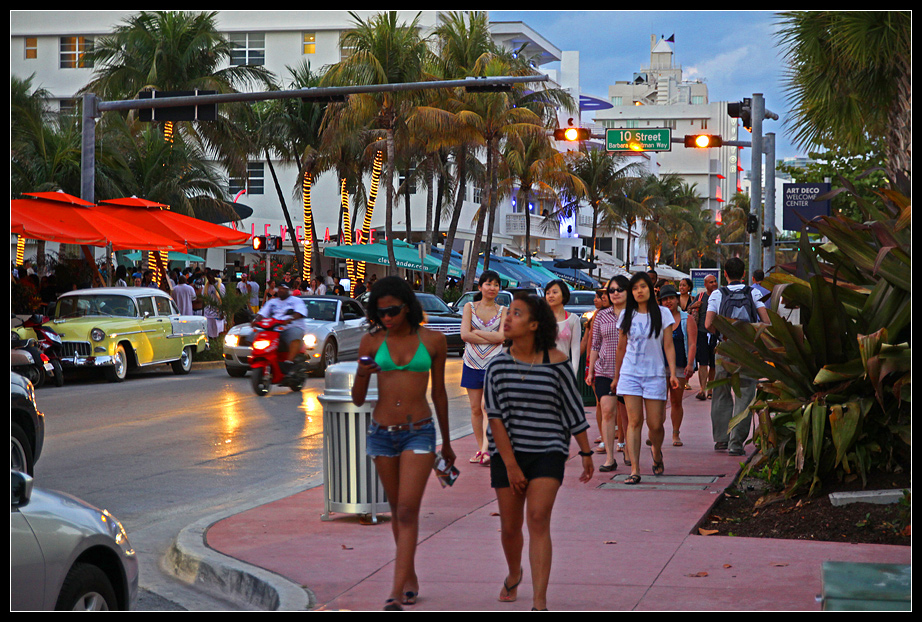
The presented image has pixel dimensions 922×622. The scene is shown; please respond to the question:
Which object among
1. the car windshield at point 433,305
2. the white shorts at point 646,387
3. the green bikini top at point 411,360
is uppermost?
the green bikini top at point 411,360

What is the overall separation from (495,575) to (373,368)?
158 cm

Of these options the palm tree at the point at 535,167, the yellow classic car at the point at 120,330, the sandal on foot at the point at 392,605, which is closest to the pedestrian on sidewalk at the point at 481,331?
the sandal on foot at the point at 392,605

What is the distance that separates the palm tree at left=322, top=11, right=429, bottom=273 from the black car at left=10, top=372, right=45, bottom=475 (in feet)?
83.5

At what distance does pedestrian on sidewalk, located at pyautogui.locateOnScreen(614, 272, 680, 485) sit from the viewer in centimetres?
905

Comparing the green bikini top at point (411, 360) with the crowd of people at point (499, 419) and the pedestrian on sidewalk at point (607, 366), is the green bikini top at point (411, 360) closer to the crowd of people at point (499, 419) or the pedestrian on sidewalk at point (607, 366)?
the crowd of people at point (499, 419)

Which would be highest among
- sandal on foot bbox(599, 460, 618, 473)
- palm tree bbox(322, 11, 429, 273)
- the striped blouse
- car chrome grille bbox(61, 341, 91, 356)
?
palm tree bbox(322, 11, 429, 273)

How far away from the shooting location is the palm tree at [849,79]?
1326 cm

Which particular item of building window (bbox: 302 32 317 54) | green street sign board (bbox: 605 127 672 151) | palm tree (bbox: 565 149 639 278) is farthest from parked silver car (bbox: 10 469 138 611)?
palm tree (bbox: 565 149 639 278)

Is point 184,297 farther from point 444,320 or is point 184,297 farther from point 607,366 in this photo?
point 607,366

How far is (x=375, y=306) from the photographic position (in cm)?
552

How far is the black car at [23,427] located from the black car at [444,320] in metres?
16.7

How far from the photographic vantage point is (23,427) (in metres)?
8.65

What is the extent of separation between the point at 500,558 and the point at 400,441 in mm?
1385

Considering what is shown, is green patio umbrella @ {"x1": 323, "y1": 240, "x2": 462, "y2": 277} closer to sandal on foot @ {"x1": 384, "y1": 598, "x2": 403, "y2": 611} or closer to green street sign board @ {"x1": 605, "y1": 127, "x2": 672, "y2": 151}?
green street sign board @ {"x1": 605, "y1": 127, "x2": 672, "y2": 151}
